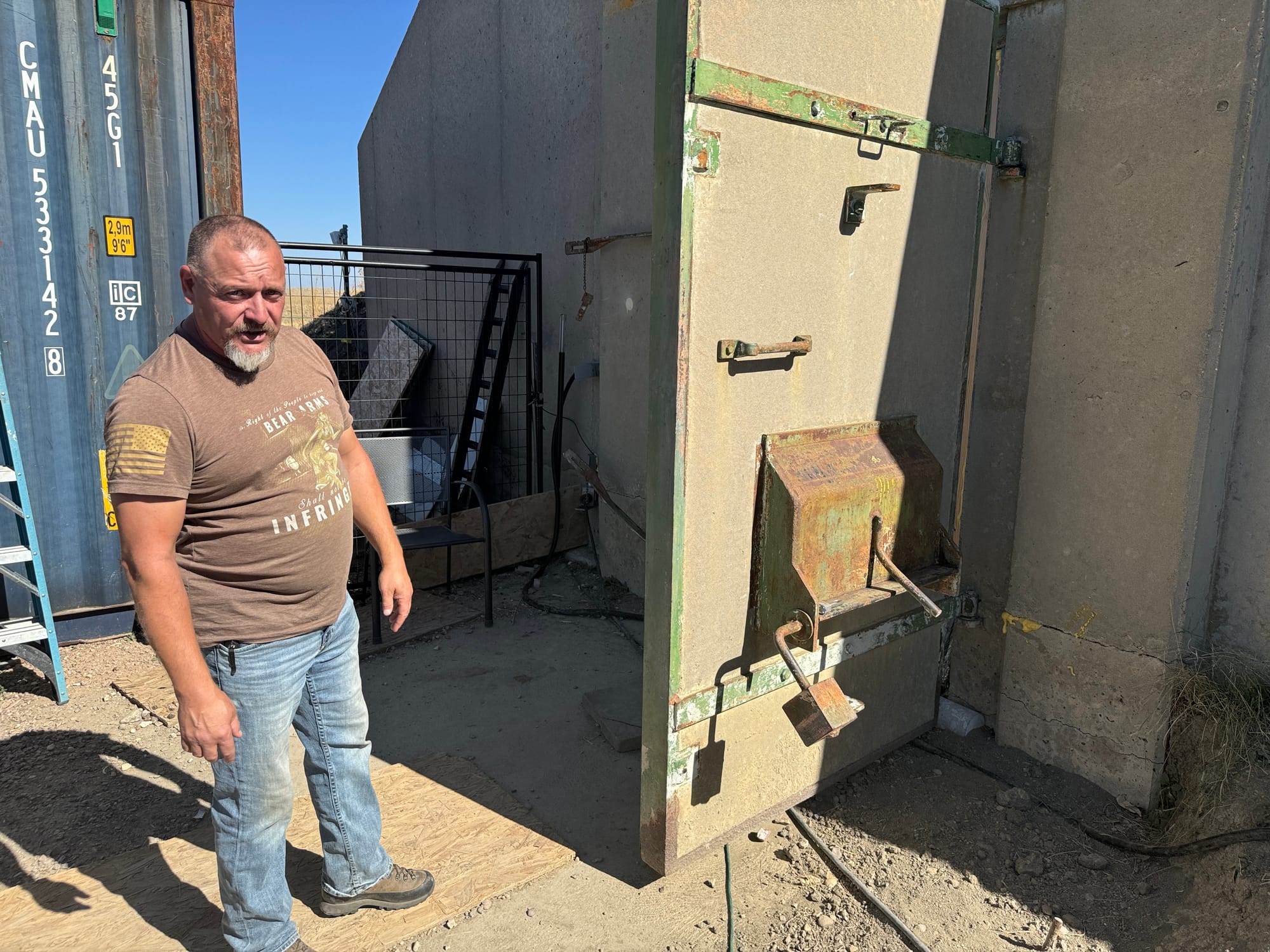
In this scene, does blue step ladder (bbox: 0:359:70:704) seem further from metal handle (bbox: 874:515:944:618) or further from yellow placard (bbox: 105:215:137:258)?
metal handle (bbox: 874:515:944:618)

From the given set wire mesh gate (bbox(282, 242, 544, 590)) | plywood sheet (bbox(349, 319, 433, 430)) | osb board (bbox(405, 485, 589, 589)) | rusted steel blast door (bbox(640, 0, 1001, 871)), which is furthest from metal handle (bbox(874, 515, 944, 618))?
plywood sheet (bbox(349, 319, 433, 430))

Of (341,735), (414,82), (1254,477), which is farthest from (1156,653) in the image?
(414,82)

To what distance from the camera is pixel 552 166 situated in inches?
246

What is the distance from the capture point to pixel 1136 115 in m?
2.65

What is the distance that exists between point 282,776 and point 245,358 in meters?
1.00

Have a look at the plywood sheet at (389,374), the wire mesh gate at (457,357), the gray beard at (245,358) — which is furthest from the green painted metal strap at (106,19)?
the plywood sheet at (389,374)

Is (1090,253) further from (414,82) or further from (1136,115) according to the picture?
(414,82)

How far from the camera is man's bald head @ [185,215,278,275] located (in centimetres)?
188

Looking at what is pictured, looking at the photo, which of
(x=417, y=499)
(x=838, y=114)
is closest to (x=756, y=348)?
(x=838, y=114)

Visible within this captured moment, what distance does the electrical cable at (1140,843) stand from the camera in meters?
2.37

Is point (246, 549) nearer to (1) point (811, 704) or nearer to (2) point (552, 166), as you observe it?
(1) point (811, 704)

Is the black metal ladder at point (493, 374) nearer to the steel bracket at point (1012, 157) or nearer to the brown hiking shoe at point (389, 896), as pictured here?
the brown hiking shoe at point (389, 896)

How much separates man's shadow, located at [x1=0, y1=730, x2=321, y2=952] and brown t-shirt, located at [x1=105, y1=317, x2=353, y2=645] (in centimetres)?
95

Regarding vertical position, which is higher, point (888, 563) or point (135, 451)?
point (135, 451)
